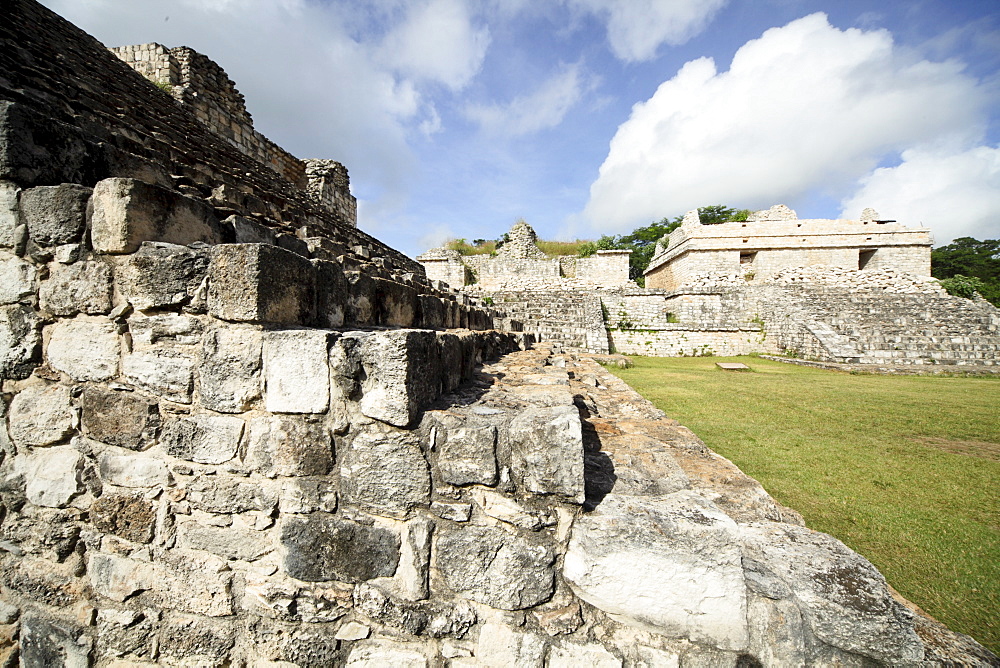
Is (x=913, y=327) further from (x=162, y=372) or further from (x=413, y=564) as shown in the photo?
(x=162, y=372)

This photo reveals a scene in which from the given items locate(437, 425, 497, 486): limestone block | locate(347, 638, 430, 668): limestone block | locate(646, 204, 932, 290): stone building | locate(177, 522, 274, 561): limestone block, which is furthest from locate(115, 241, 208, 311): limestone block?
locate(646, 204, 932, 290): stone building

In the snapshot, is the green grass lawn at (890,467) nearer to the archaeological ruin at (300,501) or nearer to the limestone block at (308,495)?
the archaeological ruin at (300,501)

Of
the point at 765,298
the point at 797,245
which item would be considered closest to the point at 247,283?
the point at 765,298

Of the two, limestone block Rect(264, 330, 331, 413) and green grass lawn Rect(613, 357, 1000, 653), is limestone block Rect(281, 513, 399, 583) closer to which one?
limestone block Rect(264, 330, 331, 413)

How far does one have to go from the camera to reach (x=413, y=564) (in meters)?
1.43

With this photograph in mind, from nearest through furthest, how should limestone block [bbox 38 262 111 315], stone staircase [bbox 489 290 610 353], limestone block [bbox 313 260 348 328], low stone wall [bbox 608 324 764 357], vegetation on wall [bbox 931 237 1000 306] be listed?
1. limestone block [bbox 38 262 111 315]
2. limestone block [bbox 313 260 348 328]
3. stone staircase [bbox 489 290 610 353]
4. low stone wall [bbox 608 324 764 357]
5. vegetation on wall [bbox 931 237 1000 306]

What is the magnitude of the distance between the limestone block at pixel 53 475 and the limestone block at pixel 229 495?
0.70 metres

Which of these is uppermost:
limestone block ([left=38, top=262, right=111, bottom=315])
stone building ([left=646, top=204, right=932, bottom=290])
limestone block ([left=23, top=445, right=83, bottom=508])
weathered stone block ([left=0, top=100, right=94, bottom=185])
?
stone building ([left=646, top=204, right=932, bottom=290])

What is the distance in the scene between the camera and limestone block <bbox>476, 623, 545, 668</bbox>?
1309 mm

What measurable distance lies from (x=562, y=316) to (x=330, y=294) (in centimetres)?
1361

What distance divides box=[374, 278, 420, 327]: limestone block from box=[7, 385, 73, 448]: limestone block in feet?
5.63

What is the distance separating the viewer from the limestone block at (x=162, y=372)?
1.63m

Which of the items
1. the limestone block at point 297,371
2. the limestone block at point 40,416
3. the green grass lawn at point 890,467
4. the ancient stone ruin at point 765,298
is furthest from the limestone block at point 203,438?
the ancient stone ruin at point 765,298

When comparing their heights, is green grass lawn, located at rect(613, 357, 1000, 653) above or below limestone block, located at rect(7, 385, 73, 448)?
below
